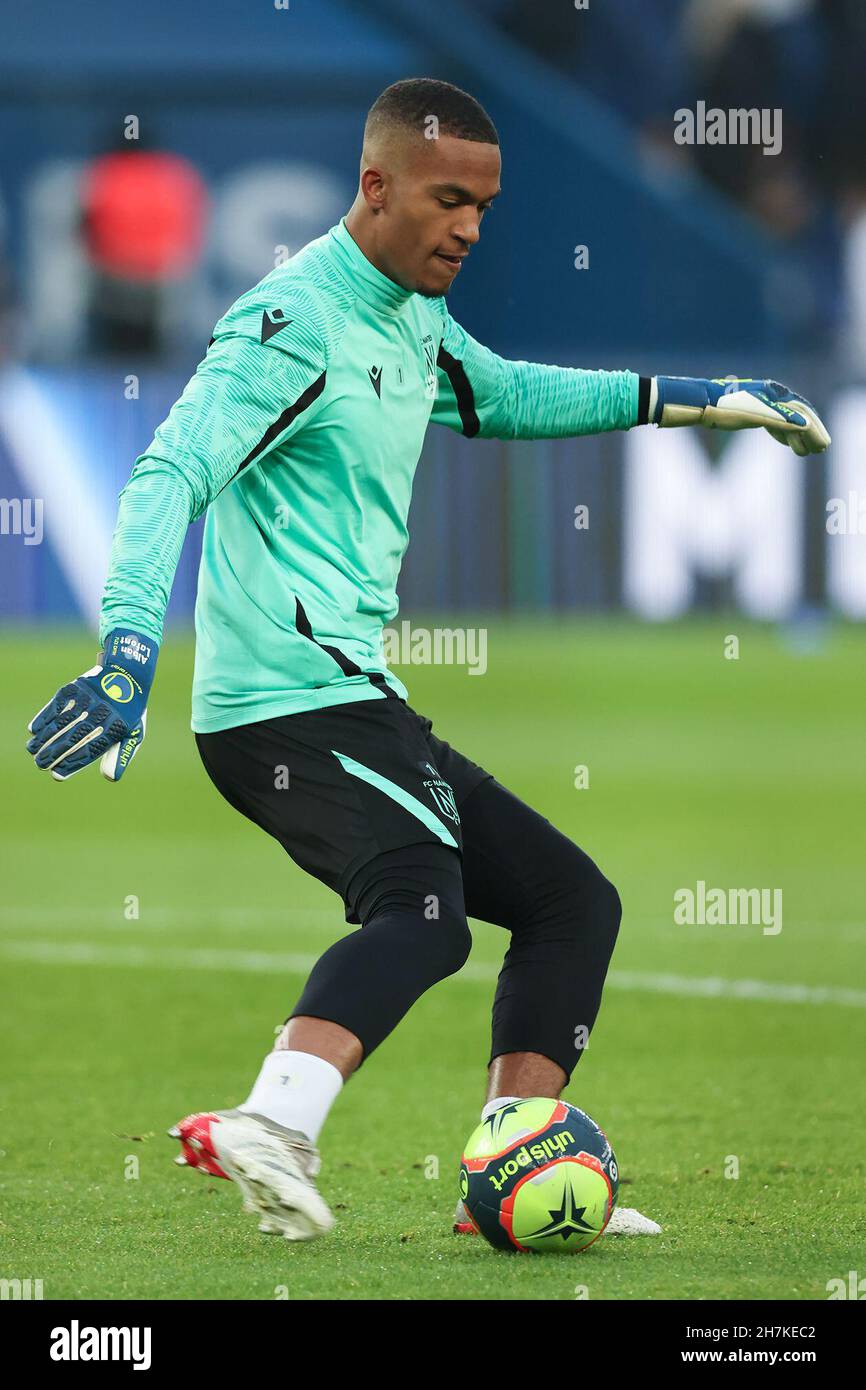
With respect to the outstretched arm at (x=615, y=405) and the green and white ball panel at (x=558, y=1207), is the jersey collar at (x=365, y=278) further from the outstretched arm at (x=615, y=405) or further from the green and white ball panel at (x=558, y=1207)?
the green and white ball panel at (x=558, y=1207)

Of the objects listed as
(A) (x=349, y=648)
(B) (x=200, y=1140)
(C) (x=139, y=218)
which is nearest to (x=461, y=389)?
(A) (x=349, y=648)

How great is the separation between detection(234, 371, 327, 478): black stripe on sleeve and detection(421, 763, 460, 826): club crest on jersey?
0.70m

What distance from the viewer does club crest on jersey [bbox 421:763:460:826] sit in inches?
177

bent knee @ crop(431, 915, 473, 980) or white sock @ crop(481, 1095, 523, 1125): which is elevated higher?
bent knee @ crop(431, 915, 473, 980)

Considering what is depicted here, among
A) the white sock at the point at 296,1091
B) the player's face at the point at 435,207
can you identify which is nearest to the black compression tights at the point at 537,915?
the white sock at the point at 296,1091

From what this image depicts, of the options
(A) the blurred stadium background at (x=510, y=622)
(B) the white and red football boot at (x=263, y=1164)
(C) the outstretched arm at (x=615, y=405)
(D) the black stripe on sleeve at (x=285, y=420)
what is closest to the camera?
(B) the white and red football boot at (x=263, y=1164)

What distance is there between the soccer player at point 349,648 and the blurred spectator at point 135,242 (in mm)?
17611

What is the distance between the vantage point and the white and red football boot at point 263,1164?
3.87 m

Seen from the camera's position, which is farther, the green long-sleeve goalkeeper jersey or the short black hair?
the short black hair

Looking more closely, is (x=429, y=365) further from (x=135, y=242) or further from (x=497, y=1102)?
(x=135, y=242)

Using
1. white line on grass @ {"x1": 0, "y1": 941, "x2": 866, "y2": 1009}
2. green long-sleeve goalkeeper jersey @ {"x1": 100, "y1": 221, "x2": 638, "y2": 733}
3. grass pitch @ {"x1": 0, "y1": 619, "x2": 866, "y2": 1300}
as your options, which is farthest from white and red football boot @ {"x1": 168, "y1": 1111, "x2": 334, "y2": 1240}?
white line on grass @ {"x1": 0, "y1": 941, "x2": 866, "y2": 1009}

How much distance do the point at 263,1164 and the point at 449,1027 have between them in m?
3.92

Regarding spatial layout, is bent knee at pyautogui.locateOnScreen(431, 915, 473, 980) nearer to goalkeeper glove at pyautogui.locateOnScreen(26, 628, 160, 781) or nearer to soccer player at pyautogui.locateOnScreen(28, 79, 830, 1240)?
soccer player at pyautogui.locateOnScreen(28, 79, 830, 1240)

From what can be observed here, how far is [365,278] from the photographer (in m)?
4.53
